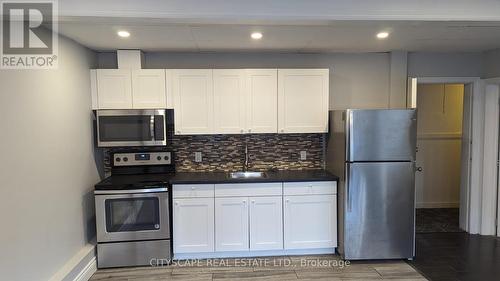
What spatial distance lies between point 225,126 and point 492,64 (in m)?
3.30

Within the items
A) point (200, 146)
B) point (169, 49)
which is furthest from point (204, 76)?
point (200, 146)

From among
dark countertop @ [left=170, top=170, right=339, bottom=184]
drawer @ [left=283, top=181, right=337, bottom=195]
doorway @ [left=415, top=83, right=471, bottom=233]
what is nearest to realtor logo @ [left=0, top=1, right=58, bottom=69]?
dark countertop @ [left=170, top=170, right=339, bottom=184]

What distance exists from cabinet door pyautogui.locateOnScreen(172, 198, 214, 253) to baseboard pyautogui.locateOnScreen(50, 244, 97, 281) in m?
0.81

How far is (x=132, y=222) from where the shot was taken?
3480 millimetres

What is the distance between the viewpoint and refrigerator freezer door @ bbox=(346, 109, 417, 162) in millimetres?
3391

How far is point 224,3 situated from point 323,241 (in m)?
2.65

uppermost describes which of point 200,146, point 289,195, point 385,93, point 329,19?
point 329,19

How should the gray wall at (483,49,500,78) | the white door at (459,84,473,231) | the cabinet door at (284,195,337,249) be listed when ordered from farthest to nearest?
the white door at (459,84,473,231) < the gray wall at (483,49,500,78) < the cabinet door at (284,195,337,249)

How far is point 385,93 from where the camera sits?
13.8ft

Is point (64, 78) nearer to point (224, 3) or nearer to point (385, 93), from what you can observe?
point (224, 3)

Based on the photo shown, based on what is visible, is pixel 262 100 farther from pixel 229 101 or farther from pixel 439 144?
pixel 439 144

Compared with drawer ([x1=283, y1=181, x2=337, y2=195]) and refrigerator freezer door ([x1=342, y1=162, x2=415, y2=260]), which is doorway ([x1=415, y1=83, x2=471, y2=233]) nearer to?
refrigerator freezer door ([x1=342, y1=162, x2=415, y2=260])

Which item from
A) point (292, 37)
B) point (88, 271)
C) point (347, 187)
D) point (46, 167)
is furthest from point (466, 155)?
point (46, 167)

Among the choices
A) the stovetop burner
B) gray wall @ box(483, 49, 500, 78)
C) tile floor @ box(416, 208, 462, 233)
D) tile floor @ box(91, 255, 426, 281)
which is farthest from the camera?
tile floor @ box(416, 208, 462, 233)
